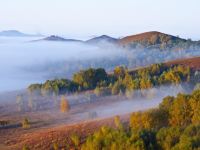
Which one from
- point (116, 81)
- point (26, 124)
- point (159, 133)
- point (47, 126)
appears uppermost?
point (116, 81)

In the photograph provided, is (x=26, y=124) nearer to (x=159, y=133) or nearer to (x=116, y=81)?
(x=116, y=81)

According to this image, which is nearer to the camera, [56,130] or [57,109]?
[56,130]

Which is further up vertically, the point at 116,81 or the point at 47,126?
the point at 116,81

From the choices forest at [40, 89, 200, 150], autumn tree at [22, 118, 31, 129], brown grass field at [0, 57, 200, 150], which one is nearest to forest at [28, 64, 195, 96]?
brown grass field at [0, 57, 200, 150]

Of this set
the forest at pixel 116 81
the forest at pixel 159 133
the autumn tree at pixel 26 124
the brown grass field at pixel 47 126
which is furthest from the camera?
the forest at pixel 116 81

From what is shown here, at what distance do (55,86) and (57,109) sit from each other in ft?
63.5

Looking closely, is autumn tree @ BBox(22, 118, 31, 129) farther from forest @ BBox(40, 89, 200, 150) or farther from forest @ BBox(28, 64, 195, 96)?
forest @ BBox(28, 64, 195, 96)

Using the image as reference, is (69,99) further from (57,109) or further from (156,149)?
(156,149)

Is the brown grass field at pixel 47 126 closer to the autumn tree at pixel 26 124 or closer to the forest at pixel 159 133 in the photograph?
the autumn tree at pixel 26 124

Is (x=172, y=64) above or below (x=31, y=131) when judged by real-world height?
above

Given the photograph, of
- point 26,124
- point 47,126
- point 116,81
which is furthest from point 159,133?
point 116,81

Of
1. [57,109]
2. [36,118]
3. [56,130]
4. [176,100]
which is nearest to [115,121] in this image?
[56,130]

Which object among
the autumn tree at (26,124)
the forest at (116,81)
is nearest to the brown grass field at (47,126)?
the autumn tree at (26,124)

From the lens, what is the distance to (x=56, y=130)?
3767 inches
